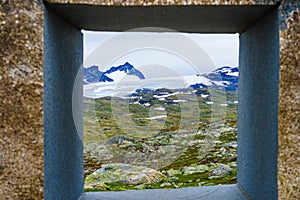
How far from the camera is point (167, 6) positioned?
1839 mm

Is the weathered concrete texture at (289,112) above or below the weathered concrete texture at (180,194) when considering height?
above

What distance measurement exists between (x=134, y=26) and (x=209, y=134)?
1.71m

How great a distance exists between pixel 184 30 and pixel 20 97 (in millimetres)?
1318

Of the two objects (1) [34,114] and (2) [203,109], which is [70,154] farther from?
(2) [203,109]

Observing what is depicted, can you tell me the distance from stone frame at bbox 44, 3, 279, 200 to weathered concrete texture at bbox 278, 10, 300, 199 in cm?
4

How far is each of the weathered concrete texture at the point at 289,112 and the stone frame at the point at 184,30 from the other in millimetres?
44

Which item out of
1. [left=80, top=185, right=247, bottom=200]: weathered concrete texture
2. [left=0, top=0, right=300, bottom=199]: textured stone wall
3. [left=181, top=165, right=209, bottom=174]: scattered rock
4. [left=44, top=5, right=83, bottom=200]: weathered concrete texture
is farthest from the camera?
[left=181, top=165, right=209, bottom=174]: scattered rock

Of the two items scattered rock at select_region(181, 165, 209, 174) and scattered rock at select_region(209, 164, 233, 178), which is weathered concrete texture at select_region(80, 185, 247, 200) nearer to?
scattered rock at select_region(209, 164, 233, 178)

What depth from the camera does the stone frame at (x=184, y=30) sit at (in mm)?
1889

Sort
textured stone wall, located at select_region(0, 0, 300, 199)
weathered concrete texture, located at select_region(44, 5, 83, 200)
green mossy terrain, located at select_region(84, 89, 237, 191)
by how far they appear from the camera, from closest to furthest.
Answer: textured stone wall, located at select_region(0, 0, 300, 199) → weathered concrete texture, located at select_region(44, 5, 83, 200) → green mossy terrain, located at select_region(84, 89, 237, 191)

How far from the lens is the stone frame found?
1889mm

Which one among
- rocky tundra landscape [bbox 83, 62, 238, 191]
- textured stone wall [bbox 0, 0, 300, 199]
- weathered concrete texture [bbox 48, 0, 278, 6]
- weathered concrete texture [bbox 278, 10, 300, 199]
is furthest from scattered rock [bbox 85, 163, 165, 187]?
weathered concrete texture [bbox 48, 0, 278, 6]

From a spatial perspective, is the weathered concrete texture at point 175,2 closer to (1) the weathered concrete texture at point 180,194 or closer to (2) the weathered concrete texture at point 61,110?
(2) the weathered concrete texture at point 61,110

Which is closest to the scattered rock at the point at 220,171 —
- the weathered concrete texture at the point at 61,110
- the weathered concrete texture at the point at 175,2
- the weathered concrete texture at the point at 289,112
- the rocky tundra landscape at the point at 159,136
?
the rocky tundra landscape at the point at 159,136
